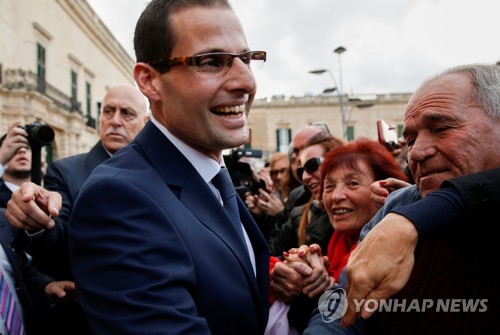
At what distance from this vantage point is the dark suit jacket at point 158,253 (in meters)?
1.12

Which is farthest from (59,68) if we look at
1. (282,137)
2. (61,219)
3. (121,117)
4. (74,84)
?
(282,137)

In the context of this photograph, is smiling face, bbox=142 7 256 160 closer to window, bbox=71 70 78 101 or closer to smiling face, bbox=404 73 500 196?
smiling face, bbox=404 73 500 196

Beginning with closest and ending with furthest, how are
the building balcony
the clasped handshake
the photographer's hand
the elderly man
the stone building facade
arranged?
1. the elderly man
2. the clasped handshake
3. the photographer's hand
4. the building balcony
5. the stone building facade

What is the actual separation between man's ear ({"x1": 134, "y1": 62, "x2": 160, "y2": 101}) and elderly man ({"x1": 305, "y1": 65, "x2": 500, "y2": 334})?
872 millimetres

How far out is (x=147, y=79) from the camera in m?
1.57

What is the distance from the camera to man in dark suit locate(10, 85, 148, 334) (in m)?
2.17

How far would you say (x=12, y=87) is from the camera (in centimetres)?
1540

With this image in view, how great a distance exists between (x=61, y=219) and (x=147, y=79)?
124 centimetres

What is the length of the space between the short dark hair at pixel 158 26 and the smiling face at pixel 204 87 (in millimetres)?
21

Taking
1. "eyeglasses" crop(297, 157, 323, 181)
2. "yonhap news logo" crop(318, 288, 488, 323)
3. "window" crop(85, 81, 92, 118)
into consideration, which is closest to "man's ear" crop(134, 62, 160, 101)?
"yonhap news logo" crop(318, 288, 488, 323)

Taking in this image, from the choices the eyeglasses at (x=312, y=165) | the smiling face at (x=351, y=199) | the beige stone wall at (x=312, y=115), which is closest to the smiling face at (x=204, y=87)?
the smiling face at (x=351, y=199)

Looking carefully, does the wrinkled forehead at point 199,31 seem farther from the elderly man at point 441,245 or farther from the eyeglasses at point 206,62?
the elderly man at point 441,245

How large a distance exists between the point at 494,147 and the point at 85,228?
4.25 feet

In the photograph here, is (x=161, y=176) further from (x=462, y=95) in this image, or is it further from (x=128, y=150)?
(x=462, y=95)
